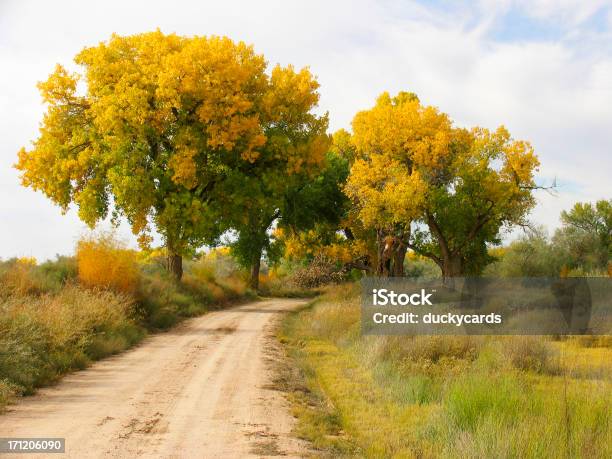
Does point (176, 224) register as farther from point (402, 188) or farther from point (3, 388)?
point (3, 388)

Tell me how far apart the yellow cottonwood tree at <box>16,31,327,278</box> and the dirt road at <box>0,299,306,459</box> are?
13360mm

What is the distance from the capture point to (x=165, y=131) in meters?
29.2

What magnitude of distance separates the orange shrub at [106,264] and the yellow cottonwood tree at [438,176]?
15.4 meters

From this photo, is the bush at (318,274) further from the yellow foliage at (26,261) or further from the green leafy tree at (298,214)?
the yellow foliage at (26,261)

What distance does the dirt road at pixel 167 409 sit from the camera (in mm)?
7773

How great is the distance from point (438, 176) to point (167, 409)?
92.0ft

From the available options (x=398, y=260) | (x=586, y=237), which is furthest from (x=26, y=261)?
(x=586, y=237)

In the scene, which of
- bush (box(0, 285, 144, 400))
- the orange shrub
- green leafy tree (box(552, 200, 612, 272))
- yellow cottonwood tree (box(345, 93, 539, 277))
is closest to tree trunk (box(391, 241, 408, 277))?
yellow cottonwood tree (box(345, 93, 539, 277))

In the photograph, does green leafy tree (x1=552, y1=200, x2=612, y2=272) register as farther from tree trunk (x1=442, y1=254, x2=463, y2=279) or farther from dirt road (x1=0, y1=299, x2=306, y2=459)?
dirt road (x1=0, y1=299, x2=306, y2=459)

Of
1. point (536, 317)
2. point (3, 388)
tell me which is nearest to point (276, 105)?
point (536, 317)

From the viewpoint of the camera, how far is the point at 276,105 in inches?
1251

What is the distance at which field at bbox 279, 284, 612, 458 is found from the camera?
7742 millimetres

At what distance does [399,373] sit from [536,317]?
10.3 m

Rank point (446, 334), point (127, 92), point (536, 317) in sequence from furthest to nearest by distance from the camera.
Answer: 1. point (127, 92)
2. point (536, 317)
3. point (446, 334)
